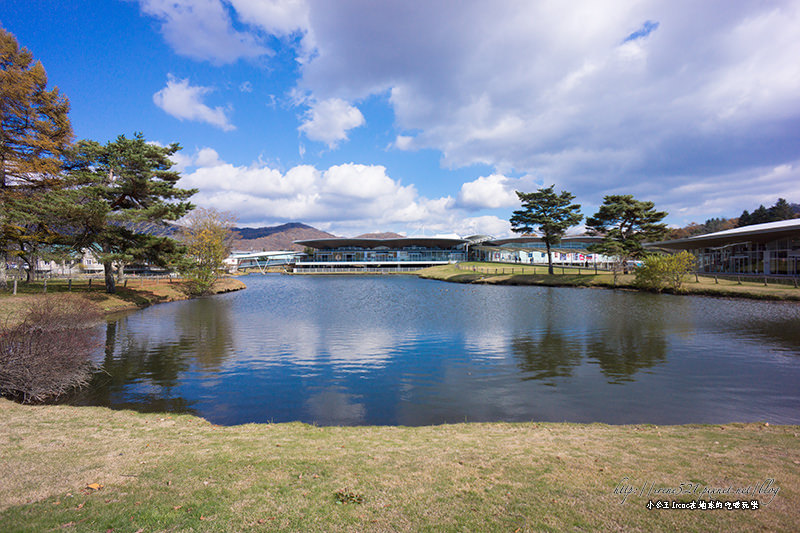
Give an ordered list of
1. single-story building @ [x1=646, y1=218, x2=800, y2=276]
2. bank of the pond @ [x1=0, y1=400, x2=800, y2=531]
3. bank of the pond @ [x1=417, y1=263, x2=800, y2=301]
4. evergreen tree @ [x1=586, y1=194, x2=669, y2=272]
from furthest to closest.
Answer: evergreen tree @ [x1=586, y1=194, x2=669, y2=272] < single-story building @ [x1=646, y1=218, x2=800, y2=276] < bank of the pond @ [x1=417, y1=263, x2=800, y2=301] < bank of the pond @ [x1=0, y1=400, x2=800, y2=531]

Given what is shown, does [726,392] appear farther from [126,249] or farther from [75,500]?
[126,249]

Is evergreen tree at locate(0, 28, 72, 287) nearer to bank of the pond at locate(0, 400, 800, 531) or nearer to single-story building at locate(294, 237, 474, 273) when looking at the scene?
bank of the pond at locate(0, 400, 800, 531)

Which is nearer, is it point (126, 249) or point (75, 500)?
point (75, 500)

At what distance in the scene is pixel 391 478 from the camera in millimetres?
4891

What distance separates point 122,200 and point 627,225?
174 feet

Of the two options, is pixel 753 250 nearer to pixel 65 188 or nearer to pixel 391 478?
pixel 391 478

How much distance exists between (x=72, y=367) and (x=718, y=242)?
65892mm

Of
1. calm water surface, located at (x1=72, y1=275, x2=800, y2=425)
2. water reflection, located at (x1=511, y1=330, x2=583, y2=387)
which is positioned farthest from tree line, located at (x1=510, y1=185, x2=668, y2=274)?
water reflection, located at (x1=511, y1=330, x2=583, y2=387)

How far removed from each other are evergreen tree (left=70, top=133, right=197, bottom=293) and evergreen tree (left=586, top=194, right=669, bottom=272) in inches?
1731

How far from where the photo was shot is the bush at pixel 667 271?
3581 cm

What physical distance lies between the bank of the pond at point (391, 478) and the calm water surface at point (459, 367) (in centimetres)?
209

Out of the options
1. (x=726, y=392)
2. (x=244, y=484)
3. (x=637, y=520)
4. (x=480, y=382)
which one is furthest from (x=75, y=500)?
(x=726, y=392)

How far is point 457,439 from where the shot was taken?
677 cm

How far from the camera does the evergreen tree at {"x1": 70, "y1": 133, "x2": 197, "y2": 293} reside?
2631 centimetres
